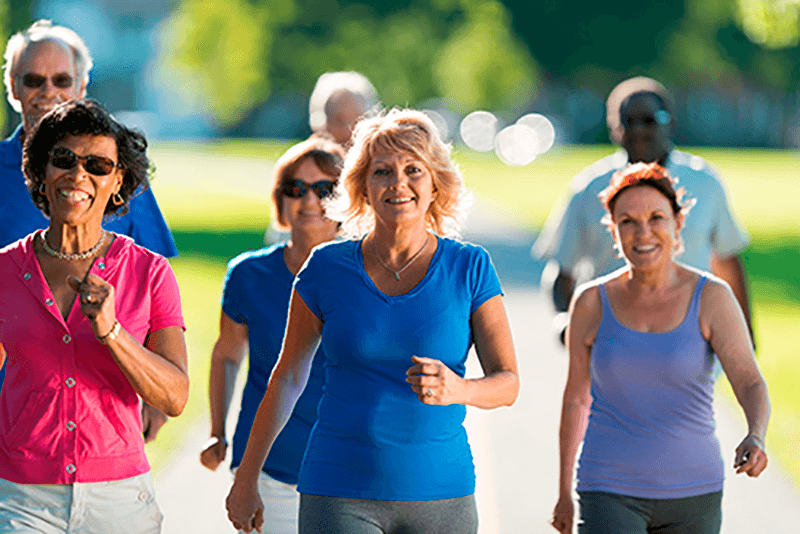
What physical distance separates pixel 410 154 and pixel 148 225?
1334 mm

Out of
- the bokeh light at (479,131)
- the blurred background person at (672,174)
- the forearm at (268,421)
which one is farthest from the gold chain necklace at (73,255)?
the bokeh light at (479,131)

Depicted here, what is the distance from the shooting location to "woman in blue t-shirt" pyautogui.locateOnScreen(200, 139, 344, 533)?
16.8 ft

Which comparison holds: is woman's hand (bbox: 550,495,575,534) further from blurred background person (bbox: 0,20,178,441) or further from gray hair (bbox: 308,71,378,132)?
gray hair (bbox: 308,71,378,132)

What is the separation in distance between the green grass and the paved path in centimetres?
39

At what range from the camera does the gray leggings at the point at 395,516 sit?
4.07 meters

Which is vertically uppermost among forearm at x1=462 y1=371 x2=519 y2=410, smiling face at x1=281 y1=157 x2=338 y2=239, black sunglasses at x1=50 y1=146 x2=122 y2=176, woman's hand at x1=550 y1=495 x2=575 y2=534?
black sunglasses at x1=50 y1=146 x2=122 y2=176

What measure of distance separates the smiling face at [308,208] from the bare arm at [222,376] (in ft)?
1.52

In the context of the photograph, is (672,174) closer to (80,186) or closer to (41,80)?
(41,80)

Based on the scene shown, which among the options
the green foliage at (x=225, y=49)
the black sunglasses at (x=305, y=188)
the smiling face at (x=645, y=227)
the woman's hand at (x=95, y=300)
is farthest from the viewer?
the green foliage at (x=225, y=49)

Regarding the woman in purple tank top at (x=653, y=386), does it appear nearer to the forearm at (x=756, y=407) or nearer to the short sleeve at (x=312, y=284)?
the forearm at (x=756, y=407)

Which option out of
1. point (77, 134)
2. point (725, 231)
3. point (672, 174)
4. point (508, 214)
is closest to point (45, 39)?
point (77, 134)

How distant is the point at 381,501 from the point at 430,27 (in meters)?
68.1

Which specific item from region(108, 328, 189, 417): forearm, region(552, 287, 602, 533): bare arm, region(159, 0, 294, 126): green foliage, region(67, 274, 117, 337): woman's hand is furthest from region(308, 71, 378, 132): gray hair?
region(159, 0, 294, 126): green foliage

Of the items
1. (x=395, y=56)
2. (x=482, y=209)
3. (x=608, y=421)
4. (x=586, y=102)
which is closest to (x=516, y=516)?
(x=608, y=421)
